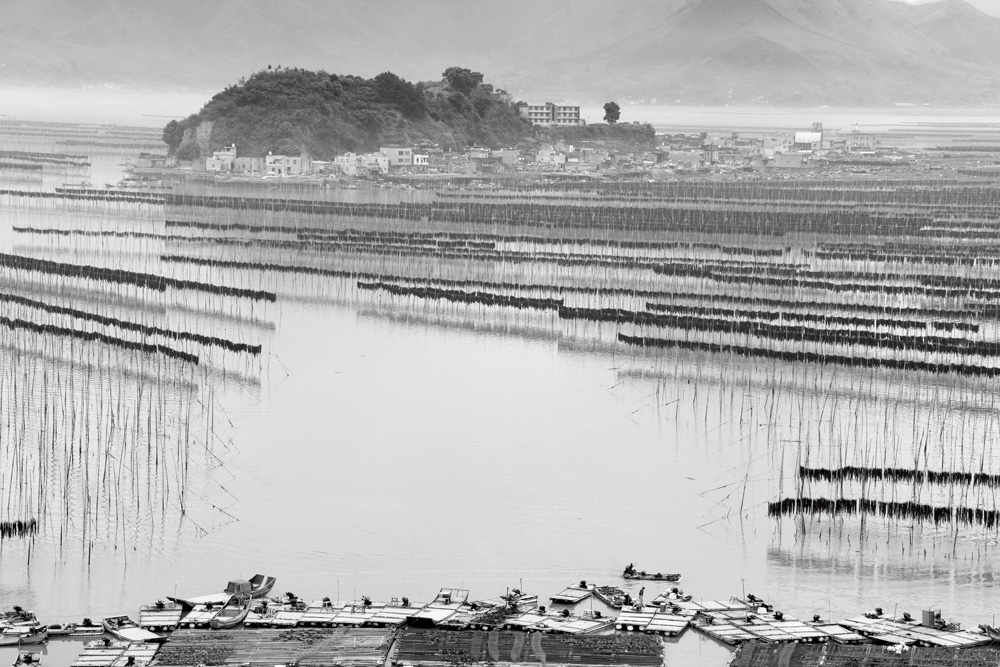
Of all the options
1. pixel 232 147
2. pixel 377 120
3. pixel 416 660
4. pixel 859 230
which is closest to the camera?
pixel 416 660

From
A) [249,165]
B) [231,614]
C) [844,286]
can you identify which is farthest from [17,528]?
[249,165]

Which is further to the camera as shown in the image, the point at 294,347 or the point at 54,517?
Result: the point at 294,347

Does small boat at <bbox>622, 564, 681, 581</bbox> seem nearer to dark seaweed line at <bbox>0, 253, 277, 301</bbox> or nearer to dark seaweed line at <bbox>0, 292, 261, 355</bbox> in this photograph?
dark seaweed line at <bbox>0, 292, 261, 355</bbox>

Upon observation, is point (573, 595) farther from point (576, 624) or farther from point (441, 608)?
point (441, 608)

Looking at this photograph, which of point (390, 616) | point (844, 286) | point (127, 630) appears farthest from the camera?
point (844, 286)

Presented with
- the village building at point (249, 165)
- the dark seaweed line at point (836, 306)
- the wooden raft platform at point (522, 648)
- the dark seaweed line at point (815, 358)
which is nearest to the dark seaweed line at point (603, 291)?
the dark seaweed line at point (836, 306)

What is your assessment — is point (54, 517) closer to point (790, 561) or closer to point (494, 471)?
point (494, 471)

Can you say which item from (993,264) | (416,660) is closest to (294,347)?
(416,660)
